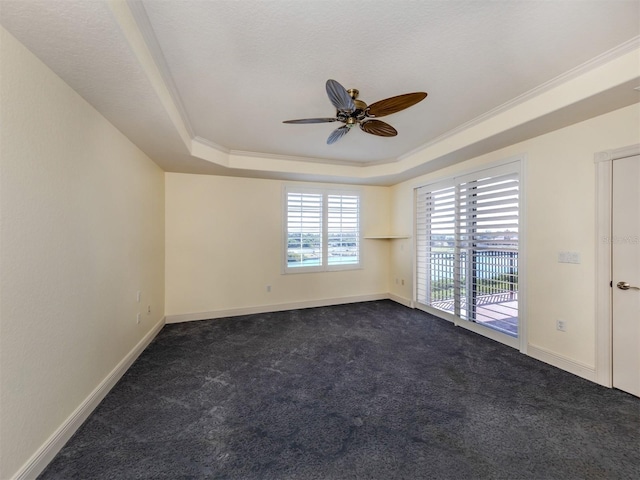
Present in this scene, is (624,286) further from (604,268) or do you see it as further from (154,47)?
(154,47)

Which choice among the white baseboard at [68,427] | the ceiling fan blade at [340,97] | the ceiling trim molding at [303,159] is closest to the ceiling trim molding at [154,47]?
the ceiling fan blade at [340,97]

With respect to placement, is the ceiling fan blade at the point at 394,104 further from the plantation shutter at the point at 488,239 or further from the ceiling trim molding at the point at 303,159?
the ceiling trim molding at the point at 303,159

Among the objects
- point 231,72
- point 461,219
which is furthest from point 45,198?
point 461,219

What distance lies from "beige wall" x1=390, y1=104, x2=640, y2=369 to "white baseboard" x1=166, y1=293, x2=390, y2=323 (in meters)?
2.78

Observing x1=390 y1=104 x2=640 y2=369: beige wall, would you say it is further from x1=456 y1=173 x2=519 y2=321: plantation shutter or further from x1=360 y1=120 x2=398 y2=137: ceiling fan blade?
x1=360 y1=120 x2=398 y2=137: ceiling fan blade

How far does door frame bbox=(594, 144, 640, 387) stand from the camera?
2215mm

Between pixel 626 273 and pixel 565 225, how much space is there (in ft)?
1.96

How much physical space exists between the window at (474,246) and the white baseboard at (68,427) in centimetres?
423

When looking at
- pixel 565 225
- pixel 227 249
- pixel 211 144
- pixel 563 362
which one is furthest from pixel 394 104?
pixel 227 249

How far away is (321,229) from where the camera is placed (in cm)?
482

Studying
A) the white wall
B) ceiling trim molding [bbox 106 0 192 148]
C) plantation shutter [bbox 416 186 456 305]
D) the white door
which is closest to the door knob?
the white door

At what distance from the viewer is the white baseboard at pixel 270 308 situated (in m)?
4.04

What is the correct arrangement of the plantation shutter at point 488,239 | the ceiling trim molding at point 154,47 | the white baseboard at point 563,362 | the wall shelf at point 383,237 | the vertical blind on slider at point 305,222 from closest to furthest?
the ceiling trim molding at point 154,47
the white baseboard at point 563,362
the plantation shutter at point 488,239
the vertical blind on slider at point 305,222
the wall shelf at point 383,237

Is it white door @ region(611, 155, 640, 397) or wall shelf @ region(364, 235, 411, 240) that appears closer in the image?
white door @ region(611, 155, 640, 397)
